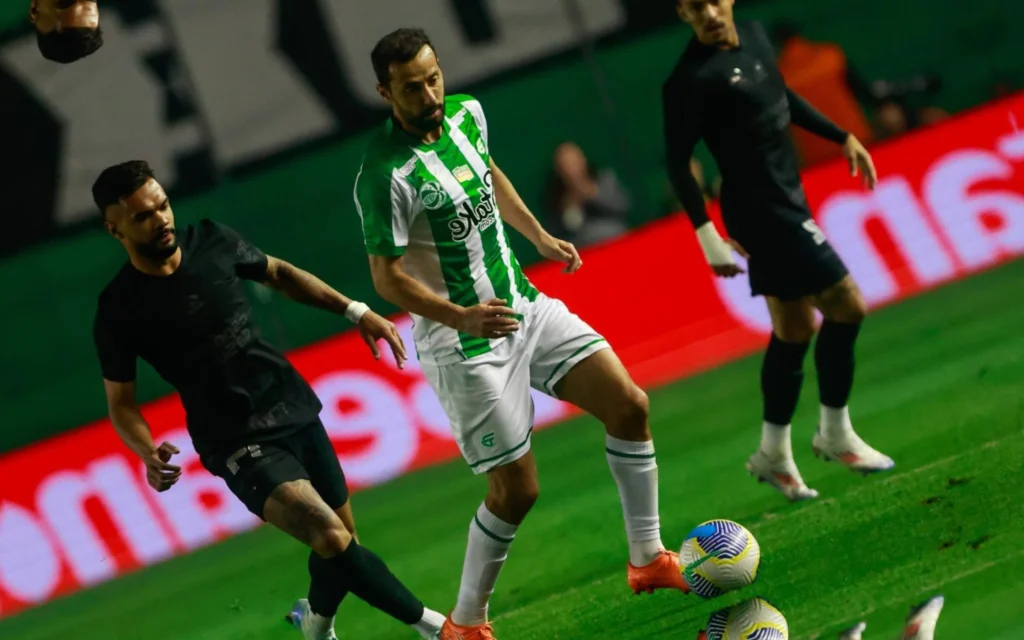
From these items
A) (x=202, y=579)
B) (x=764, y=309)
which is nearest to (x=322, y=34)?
(x=764, y=309)

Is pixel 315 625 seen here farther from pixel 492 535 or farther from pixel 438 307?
pixel 438 307

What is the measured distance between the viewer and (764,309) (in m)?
9.91

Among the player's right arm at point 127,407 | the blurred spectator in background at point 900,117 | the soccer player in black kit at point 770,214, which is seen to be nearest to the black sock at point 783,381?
the soccer player in black kit at point 770,214

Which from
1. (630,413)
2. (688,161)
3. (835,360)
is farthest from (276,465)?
(835,360)

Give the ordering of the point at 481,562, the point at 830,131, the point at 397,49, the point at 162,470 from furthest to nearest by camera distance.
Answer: the point at 830,131, the point at 481,562, the point at 162,470, the point at 397,49

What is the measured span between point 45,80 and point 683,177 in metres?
6.45

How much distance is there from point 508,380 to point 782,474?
181 centimetres

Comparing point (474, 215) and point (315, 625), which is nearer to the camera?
point (474, 215)

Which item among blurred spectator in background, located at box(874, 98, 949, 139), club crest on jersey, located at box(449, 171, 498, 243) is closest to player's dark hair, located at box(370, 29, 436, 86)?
club crest on jersey, located at box(449, 171, 498, 243)

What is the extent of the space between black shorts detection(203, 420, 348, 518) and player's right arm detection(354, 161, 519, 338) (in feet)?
2.45

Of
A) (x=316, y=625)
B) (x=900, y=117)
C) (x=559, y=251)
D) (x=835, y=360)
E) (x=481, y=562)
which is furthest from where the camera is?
(x=900, y=117)

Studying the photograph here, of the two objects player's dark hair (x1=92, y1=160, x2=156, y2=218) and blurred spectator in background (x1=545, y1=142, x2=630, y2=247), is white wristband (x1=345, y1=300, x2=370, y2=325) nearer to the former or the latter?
player's dark hair (x1=92, y1=160, x2=156, y2=218)

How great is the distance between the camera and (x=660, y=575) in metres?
5.56

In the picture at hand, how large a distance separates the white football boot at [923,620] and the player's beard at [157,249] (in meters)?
2.85
